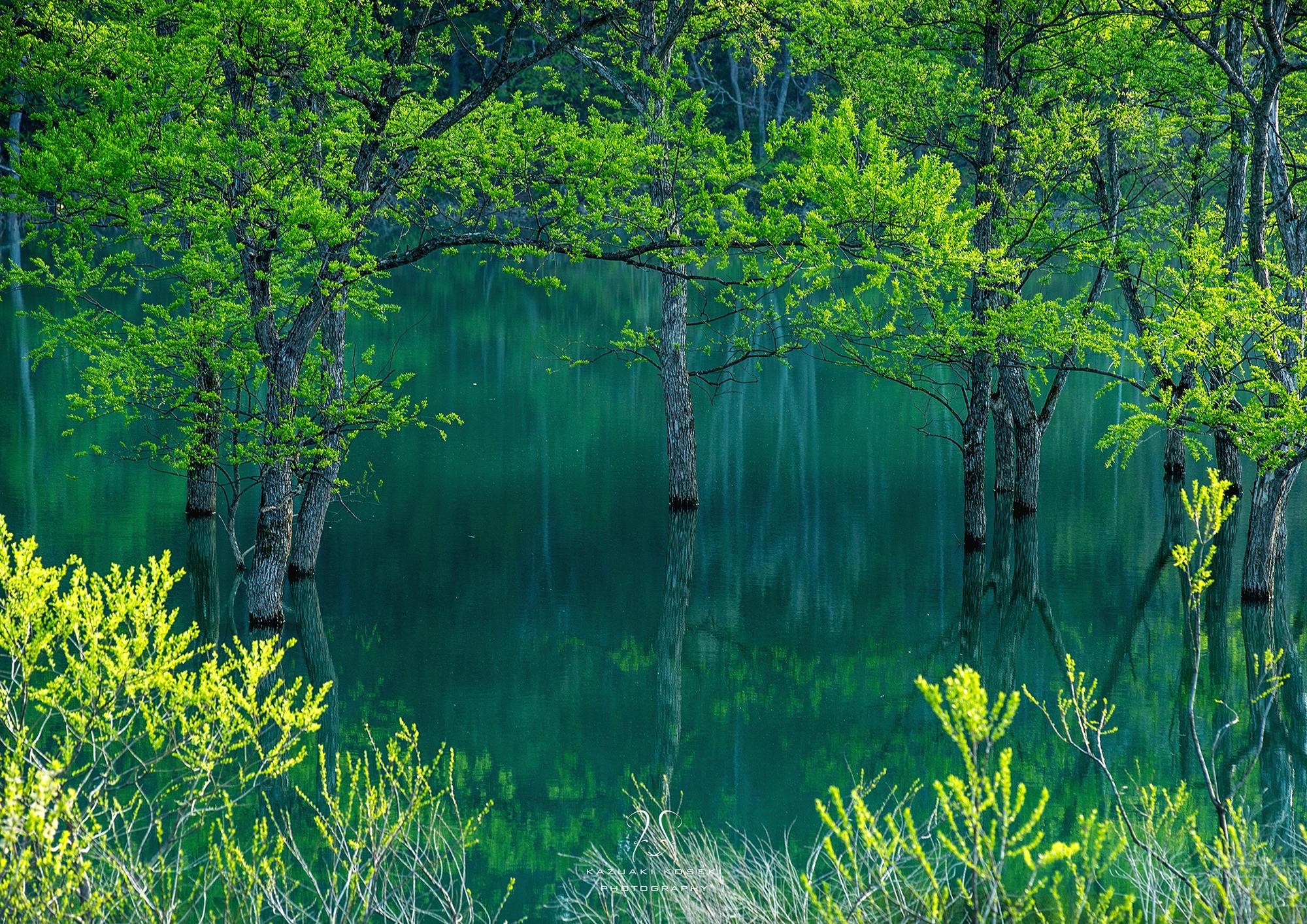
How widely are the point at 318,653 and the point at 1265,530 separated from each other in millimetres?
8793

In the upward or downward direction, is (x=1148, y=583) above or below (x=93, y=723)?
below

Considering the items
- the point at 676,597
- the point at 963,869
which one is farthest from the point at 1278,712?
the point at 676,597

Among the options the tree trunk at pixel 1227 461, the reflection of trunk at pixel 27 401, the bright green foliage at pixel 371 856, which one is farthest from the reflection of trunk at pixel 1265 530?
the reflection of trunk at pixel 27 401

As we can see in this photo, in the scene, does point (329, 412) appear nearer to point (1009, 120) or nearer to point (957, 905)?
point (957, 905)

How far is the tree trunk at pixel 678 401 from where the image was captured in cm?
1681

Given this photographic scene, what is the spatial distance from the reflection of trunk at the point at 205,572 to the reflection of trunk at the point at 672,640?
390 cm

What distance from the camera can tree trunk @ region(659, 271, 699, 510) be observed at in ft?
55.2

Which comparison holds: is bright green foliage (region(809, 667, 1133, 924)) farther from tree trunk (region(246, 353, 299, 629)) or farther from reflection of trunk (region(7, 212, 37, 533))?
reflection of trunk (region(7, 212, 37, 533))

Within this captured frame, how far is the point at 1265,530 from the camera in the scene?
12.6 m

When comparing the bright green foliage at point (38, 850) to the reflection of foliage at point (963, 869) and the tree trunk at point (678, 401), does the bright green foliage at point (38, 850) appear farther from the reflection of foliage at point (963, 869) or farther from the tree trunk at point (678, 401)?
the tree trunk at point (678, 401)

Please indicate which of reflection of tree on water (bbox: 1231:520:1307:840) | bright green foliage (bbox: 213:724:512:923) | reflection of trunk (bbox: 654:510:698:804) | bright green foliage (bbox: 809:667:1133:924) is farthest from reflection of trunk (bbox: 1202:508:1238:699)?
bright green foliage (bbox: 213:724:512:923)

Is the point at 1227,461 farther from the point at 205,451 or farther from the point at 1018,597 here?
the point at 205,451

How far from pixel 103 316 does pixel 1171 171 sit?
42.7 feet

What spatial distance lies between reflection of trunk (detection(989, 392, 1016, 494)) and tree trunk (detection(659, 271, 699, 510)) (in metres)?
3.85
